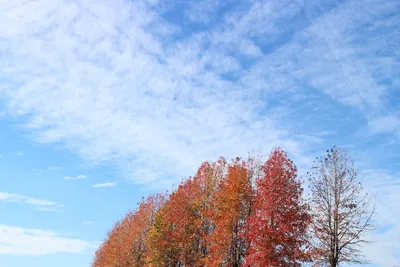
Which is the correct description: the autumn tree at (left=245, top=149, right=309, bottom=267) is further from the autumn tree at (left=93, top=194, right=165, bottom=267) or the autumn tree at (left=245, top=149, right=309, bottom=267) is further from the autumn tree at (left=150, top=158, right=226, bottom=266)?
the autumn tree at (left=93, top=194, right=165, bottom=267)

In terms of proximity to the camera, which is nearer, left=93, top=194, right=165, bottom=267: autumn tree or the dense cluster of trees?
the dense cluster of trees

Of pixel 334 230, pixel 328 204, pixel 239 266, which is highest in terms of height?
pixel 328 204

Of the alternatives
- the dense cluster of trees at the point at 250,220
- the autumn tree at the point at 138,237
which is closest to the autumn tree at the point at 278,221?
the dense cluster of trees at the point at 250,220

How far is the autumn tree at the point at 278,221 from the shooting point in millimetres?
33906

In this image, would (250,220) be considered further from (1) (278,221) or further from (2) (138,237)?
(2) (138,237)

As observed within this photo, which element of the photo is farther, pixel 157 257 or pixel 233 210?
pixel 157 257

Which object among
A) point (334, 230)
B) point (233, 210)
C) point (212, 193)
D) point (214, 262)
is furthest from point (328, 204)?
point (212, 193)

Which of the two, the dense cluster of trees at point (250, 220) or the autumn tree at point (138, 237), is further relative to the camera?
the autumn tree at point (138, 237)

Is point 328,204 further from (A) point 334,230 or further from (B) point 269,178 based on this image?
(B) point 269,178

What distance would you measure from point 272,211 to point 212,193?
1262 cm

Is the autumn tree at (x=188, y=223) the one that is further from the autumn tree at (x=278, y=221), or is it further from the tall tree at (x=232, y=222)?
the autumn tree at (x=278, y=221)

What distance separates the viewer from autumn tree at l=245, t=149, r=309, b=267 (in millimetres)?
33906

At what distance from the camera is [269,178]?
1457 inches

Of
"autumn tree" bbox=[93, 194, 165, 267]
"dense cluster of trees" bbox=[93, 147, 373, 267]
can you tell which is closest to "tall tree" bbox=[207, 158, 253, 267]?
"dense cluster of trees" bbox=[93, 147, 373, 267]
